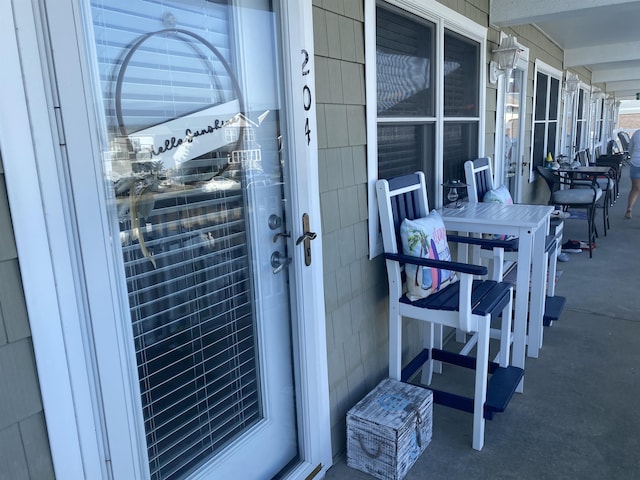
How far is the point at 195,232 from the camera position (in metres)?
1.46

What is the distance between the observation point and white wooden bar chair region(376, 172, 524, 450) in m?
2.08

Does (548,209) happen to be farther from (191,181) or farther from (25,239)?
(25,239)

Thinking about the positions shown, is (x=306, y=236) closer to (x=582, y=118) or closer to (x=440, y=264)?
(x=440, y=264)

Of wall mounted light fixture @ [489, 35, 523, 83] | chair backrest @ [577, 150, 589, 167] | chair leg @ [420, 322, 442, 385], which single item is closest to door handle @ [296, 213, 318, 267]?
chair leg @ [420, 322, 442, 385]

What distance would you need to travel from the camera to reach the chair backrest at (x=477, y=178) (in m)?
3.22

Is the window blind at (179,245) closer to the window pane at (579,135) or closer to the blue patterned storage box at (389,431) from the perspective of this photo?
the blue patterned storage box at (389,431)

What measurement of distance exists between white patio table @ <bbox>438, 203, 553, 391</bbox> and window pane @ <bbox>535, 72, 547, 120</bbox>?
360 centimetres

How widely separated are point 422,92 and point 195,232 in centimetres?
184

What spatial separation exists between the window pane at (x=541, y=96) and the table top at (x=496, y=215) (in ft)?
11.9

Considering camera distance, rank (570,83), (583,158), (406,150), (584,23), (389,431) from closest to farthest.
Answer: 1. (389,431)
2. (406,150)
3. (584,23)
4. (570,83)
5. (583,158)

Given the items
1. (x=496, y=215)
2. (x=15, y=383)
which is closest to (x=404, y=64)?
(x=496, y=215)

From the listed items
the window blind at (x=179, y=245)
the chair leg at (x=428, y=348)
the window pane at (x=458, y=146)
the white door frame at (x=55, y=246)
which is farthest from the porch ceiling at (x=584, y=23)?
the white door frame at (x=55, y=246)

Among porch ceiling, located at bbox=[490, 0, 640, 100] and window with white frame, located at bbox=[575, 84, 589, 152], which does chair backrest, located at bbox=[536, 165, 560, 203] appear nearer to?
porch ceiling, located at bbox=[490, 0, 640, 100]

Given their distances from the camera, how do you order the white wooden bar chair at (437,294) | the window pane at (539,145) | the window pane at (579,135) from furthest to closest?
the window pane at (579,135) < the window pane at (539,145) < the white wooden bar chair at (437,294)
